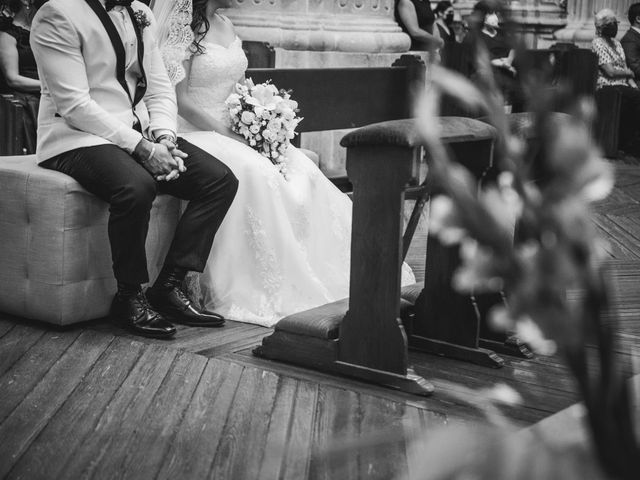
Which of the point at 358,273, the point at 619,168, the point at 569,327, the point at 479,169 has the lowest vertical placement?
the point at 619,168

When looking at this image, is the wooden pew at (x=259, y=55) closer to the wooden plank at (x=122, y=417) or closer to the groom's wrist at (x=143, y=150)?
the groom's wrist at (x=143, y=150)

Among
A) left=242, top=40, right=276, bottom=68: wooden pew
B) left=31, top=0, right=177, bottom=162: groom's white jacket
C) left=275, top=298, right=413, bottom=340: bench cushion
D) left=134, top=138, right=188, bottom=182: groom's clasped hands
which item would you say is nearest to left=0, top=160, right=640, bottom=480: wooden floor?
left=275, top=298, right=413, bottom=340: bench cushion

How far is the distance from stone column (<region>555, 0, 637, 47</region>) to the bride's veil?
9.64 metres

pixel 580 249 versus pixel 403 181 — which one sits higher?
pixel 580 249

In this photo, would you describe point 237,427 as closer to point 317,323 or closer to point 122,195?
point 317,323

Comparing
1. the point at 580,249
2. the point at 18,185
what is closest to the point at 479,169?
the point at 18,185

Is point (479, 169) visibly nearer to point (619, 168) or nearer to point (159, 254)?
point (159, 254)

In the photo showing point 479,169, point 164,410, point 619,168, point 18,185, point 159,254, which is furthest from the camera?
point 619,168

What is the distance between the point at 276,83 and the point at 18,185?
1.77m

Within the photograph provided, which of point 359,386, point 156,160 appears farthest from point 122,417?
point 156,160

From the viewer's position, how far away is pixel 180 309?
12.5 feet

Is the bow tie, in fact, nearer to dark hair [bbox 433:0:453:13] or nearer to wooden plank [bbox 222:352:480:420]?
wooden plank [bbox 222:352:480:420]

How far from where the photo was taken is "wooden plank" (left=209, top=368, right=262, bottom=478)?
95.4 inches

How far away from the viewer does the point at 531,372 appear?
10.5 feet
